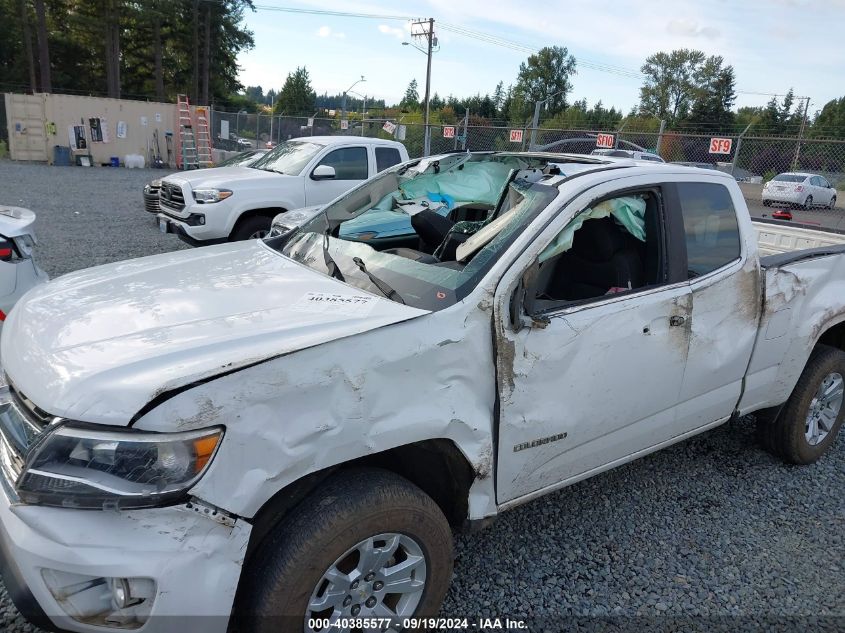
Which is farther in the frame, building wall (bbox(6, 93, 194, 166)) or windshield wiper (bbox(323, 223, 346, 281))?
building wall (bbox(6, 93, 194, 166))

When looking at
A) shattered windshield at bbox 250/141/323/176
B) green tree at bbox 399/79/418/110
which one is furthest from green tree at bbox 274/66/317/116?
shattered windshield at bbox 250/141/323/176

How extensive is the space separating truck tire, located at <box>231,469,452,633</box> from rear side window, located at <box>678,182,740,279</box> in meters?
1.86

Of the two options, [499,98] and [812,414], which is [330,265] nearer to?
[812,414]

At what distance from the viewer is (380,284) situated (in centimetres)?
268

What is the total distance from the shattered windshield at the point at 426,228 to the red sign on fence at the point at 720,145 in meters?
12.2

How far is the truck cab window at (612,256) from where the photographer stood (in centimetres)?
305

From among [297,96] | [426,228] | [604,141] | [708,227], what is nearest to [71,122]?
[604,141]

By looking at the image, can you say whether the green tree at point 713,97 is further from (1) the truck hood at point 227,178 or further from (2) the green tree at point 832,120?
(1) the truck hood at point 227,178

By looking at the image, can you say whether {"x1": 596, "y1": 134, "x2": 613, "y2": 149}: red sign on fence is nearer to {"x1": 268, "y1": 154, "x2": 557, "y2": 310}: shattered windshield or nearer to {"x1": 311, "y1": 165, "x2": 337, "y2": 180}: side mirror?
{"x1": 311, "y1": 165, "x2": 337, "y2": 180}: side mirror

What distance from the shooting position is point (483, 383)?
7.72 feet

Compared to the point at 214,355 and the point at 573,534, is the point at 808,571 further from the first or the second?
the point at 214,355

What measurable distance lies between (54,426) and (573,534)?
8.02 feet

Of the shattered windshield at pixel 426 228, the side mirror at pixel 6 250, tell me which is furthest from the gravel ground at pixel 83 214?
the shattered windshield at pixel 426 228

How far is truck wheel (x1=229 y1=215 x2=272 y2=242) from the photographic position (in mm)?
8344
